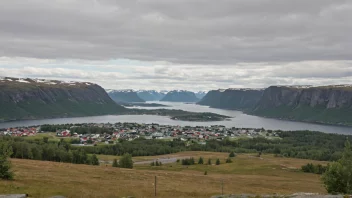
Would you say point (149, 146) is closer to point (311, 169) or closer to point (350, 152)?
point (311, 169)

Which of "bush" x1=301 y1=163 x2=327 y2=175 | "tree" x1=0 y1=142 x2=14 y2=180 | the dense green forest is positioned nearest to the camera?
"tree" x1=0 y1=142 x2=14 y2=180

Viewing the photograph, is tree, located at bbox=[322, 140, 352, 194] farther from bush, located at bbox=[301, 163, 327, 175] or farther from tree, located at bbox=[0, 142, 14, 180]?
bush, located at bbox=[301, 163, 327, 175]

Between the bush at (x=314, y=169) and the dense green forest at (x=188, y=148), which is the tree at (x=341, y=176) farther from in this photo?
the bush at (x=314, y=169)

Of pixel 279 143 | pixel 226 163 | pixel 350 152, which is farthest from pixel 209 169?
pixel 279 143

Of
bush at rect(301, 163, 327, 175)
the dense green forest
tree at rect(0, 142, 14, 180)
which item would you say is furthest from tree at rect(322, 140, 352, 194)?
bush at rect(301, 163, 327, 175)

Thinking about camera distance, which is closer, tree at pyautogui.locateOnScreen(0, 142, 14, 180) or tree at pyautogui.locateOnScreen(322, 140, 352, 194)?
tree at pyautogui.locateOnScreen(322, 140, 352, 194)

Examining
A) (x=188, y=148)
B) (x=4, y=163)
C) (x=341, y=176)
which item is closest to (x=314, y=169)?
(x=188, y=148)
